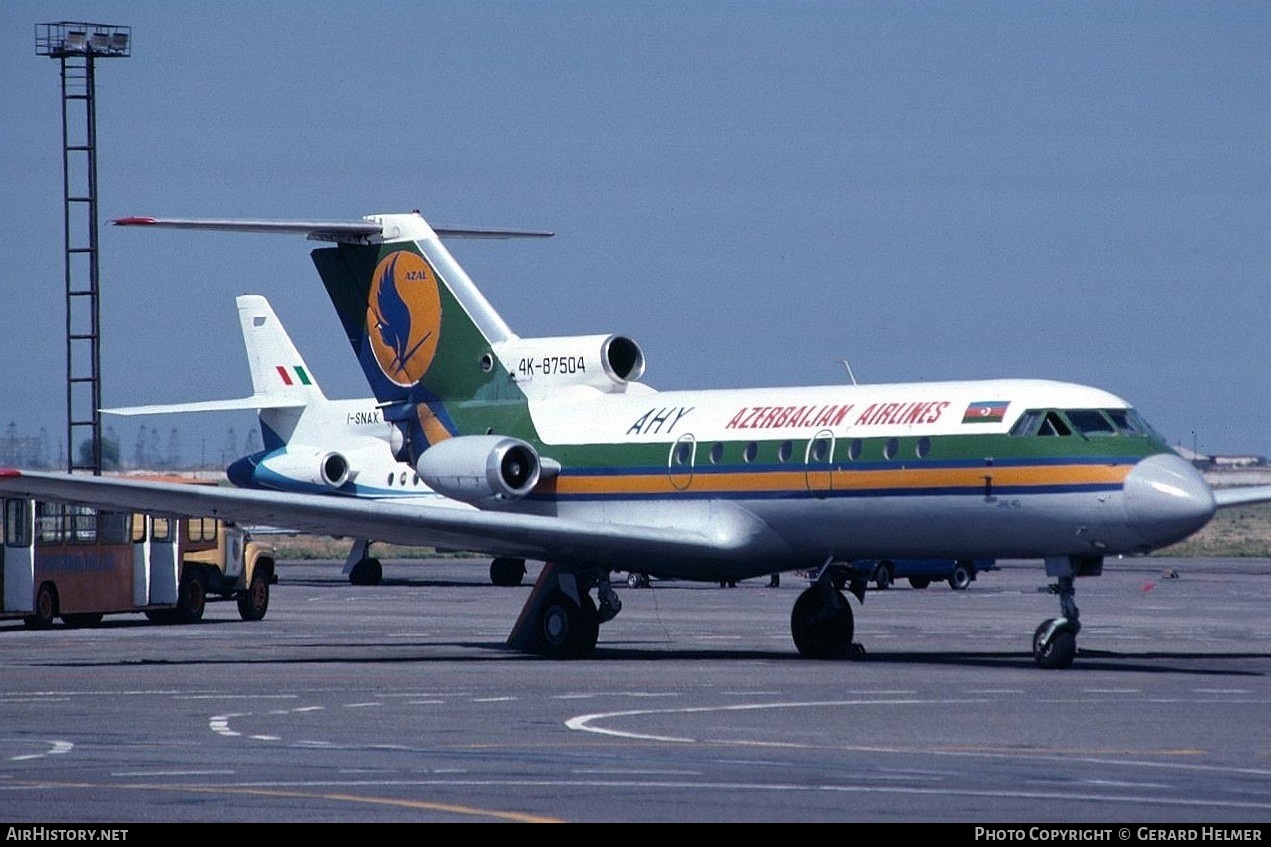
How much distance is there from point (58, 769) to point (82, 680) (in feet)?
30.7

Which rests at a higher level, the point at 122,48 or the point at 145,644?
the point at 122,48

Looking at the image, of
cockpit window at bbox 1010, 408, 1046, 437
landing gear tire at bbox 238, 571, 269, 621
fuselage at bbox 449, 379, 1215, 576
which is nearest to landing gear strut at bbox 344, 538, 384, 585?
landing gear tire at bbox 238, 571, 269, 621

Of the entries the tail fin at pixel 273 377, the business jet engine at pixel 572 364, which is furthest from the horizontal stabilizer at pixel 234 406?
the business jet engine at pixel 572 364

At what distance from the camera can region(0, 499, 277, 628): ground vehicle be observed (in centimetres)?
3484

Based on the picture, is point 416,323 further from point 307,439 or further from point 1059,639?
point 307,439

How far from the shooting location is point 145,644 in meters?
31.8

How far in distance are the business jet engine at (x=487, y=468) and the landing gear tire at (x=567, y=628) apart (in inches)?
80.6

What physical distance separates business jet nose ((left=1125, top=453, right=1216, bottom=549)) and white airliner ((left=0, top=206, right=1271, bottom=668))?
0.08 feet

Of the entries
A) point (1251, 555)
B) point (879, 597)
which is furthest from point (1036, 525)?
point (1251, 555)

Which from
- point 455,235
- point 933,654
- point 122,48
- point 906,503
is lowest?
point 933,654

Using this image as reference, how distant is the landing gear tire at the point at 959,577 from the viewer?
53469mm

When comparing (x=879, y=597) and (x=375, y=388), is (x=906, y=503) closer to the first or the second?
(x=375, y=388)

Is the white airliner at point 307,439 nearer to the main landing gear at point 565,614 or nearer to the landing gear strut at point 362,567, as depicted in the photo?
the landing gear strut at point 362,567

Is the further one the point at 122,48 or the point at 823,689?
Result: the point at 122,48
